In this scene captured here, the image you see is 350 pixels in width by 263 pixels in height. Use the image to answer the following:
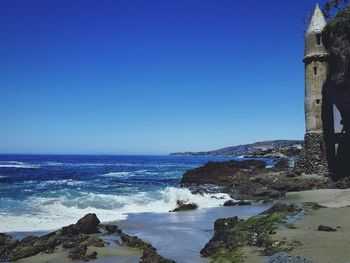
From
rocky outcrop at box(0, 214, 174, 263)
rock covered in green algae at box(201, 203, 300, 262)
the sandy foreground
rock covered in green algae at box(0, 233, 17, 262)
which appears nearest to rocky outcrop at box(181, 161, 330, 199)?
the sandy foreground

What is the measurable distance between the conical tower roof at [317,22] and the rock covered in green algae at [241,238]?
1998 centimetres

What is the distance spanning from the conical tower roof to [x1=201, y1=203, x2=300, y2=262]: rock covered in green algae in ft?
65.6

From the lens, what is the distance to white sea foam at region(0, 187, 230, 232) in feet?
59.3

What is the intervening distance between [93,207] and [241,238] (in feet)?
43.3

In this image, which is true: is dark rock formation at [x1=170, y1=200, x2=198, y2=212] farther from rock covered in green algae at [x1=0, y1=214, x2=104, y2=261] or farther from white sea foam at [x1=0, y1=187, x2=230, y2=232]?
rock covered in green algae at [x1=0, y1=214, x2=104, y2=261]

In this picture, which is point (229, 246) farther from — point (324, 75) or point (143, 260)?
point (324, 75)

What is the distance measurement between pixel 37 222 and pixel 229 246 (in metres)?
10.0

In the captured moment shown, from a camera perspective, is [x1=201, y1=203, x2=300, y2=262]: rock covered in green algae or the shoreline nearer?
the shoreline

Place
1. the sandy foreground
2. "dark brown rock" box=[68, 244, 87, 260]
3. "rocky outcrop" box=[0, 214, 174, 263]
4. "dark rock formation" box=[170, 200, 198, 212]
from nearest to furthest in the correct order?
the sandy foreground → "dark brown rock" box=[68, 244, 87, 260] → "rocky outcrop" box=[0, 214, 174, 263] → "dark rock formation" box=[170, 200, 198, 212]

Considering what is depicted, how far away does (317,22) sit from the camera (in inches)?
1222

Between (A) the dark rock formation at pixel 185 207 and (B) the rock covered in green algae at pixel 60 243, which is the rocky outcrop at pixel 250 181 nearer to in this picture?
(A) the dark rock formation at pixel 185 207

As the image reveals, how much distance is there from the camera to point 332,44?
2628 cm

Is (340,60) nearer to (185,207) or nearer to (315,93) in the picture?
(315,93)

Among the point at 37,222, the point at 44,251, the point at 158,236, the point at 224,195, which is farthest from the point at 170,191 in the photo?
the point at 44,251
